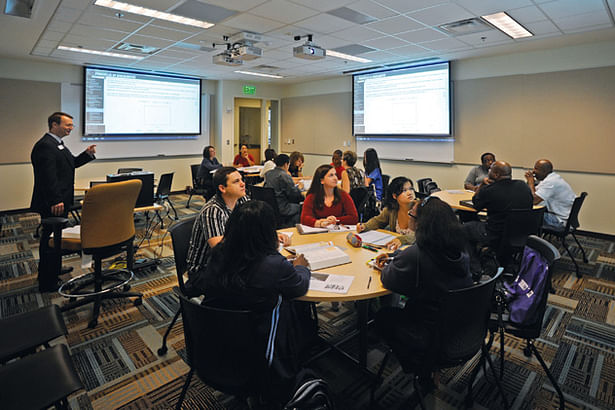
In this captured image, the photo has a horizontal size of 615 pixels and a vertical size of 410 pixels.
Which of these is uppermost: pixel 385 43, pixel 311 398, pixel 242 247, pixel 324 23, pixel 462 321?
pixel 385 43

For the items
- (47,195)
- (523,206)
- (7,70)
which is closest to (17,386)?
(47,195)

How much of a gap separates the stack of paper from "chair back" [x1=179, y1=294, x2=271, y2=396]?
709 millimetres

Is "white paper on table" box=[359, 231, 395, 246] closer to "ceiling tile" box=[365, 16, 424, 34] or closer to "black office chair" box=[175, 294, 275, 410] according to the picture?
"black office chair" box=[175, 294, 275, 410]

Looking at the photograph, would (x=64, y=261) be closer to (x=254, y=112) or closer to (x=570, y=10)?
(x=570, y=10)

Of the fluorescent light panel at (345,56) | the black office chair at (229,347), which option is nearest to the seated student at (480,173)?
the fluorescent light panel at (345,56)

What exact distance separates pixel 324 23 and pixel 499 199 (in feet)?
10.0

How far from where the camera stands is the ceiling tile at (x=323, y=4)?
13.0 ft

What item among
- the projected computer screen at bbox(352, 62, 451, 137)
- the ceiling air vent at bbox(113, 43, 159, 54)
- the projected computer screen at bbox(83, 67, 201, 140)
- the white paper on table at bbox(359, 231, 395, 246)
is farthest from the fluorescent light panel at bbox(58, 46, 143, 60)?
the white paper on table at bbox(359, 231, 395, 246)

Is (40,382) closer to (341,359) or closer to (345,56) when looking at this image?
(341,359)

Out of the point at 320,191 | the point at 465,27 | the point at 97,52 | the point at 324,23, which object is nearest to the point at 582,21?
the point at 465,27

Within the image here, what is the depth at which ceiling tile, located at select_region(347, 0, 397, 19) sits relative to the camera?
13.2ft

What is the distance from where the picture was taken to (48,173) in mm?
3633

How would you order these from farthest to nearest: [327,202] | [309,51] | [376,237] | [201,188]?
[201,188] → [309,51] → [327,202] → [376,237]

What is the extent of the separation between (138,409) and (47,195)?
2559 mm
